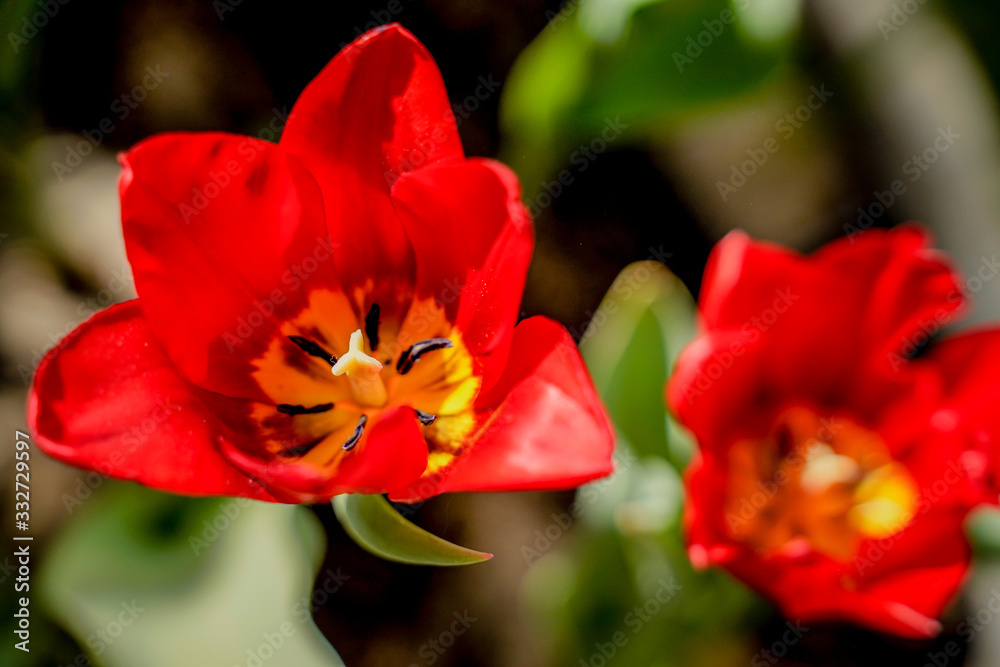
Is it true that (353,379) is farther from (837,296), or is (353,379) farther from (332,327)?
(837,296)

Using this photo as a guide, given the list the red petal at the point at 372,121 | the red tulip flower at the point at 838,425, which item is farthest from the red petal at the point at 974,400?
the red petal at the point at 372,121

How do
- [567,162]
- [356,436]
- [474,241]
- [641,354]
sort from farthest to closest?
[567,162]
[641,354]
[356,436]
[474,241]

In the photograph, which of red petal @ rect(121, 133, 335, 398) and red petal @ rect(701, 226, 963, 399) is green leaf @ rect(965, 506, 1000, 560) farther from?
red petal @ rect(121, 133, 335, 398)

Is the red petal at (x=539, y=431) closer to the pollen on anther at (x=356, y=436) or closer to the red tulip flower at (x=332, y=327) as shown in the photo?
the red tulip flower at (x=332, y=327)

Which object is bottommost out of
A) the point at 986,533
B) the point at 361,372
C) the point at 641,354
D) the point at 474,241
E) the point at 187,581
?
the point at 986,533

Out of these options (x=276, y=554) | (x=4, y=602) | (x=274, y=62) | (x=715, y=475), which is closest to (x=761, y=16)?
(x=715, y=475)

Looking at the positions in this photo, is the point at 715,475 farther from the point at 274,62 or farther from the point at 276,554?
the point at 274,62

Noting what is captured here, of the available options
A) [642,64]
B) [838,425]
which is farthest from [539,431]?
[642,64]
